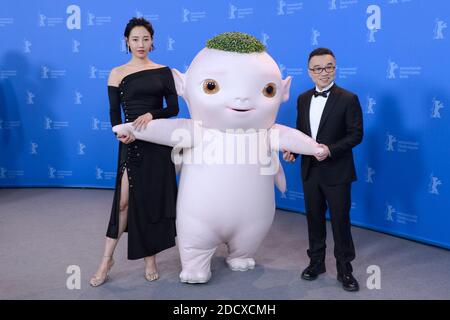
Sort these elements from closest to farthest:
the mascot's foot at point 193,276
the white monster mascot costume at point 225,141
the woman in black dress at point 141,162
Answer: the white monster mascot costume at point 225,141, the woman in black dress at point 141,162, the mascot's foot at point 193,276

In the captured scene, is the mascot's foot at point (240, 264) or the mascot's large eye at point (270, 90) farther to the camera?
the mascot's foot at point (240, 264)

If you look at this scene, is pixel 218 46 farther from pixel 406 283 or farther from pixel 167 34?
pixel 167 34

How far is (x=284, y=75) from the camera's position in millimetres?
4570

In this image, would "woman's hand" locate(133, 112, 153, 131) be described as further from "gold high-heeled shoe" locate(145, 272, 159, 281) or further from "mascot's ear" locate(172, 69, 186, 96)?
"gold high-heeled shoe" locate(145, 272, 159, 281)

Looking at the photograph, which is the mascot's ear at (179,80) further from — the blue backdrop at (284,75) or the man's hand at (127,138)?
the blue backdrop at (284,75)


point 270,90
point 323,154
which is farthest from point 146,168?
point 323,154

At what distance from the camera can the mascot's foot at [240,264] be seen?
3.19 meters

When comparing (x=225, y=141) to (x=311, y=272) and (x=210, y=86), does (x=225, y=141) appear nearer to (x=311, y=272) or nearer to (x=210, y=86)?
(x=210, y=86)

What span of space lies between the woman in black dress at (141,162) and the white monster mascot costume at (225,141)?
91 millimetres

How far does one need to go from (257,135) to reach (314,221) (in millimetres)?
651

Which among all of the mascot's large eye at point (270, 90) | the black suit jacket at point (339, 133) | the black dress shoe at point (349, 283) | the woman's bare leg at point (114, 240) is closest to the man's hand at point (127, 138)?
the woman's bare leg at point (114, 240)

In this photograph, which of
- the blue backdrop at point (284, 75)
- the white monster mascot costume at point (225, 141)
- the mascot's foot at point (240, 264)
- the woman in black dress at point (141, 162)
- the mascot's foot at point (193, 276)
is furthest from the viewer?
the blue backdrop at point (284, 75)

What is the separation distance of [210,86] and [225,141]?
319mm

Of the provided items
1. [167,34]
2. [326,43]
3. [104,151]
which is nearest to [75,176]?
[104,151]
